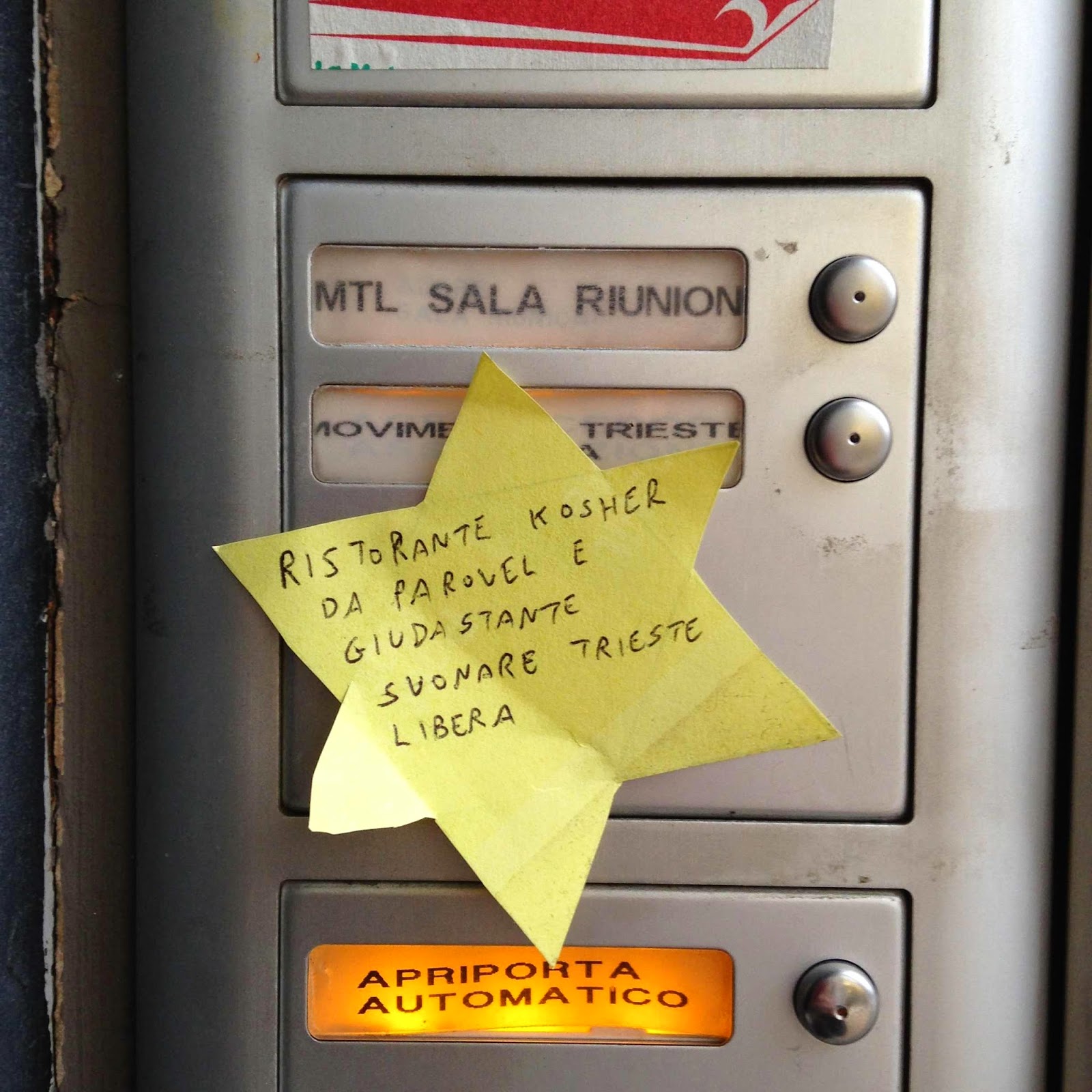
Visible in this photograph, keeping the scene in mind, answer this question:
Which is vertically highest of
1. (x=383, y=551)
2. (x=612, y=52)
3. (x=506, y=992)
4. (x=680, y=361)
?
(x=612, y=52)

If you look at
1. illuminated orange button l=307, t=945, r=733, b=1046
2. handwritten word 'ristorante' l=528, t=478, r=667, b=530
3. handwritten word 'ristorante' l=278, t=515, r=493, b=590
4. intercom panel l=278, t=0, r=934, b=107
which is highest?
intercom panel l=278, t=0, r=934, b=107

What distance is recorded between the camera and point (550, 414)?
58 centimetres

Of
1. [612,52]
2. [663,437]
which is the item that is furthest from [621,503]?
A: [612,52]

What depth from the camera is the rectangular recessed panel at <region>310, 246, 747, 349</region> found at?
1.90 ft

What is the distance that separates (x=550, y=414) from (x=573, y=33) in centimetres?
22

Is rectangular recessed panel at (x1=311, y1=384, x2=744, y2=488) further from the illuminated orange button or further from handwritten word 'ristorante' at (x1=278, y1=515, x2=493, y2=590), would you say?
the illuminated orange button

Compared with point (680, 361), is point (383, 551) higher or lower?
lower

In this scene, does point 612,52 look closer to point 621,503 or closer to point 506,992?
point 621,503

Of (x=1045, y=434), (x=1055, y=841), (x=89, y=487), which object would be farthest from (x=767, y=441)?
(x=89, y=487)

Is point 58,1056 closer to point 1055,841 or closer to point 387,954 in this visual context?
point 387,954

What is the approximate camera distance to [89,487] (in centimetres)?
62

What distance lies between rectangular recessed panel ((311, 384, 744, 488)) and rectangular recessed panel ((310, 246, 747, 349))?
30 millimetres

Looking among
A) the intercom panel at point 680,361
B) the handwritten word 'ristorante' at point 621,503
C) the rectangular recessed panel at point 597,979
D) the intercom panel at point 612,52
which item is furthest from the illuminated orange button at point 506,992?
the intercom panel at point 612,52

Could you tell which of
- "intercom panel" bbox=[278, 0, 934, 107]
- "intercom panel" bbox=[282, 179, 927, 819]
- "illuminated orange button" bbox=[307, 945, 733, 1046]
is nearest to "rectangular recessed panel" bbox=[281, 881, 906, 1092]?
"illuminated orange button" bbox=[307, 945, 733, 1046]
